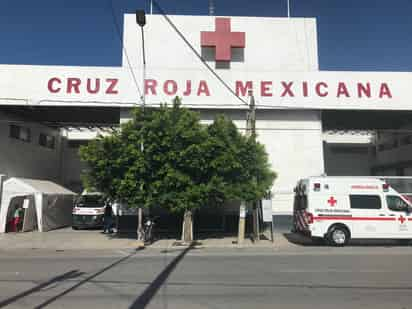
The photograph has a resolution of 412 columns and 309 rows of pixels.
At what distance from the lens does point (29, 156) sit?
2408 cm

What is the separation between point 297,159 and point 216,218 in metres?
6.14

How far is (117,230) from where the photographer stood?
19.3 metres

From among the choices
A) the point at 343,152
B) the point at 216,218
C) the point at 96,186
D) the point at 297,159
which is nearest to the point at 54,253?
the point at 96,186

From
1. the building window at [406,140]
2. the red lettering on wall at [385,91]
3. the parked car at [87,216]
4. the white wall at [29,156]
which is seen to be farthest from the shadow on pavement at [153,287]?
the building window at [406,140]

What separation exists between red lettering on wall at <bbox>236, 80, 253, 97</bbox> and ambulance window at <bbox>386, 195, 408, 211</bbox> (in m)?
9.87

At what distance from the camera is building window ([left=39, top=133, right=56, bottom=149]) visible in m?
26.2

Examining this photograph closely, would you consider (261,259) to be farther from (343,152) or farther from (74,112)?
(343,152)

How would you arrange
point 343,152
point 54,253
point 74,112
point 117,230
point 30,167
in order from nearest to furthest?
point 54,253, point 117,230, point 74,112, point 30,167, point 343,152

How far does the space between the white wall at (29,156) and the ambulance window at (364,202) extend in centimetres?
1959

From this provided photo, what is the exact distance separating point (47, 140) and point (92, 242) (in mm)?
14760

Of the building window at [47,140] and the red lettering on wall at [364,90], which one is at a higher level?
the red lettering on wall at [364,90]

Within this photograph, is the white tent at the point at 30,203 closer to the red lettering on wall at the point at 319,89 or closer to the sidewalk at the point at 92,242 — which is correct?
the sidewalk at the point at 92,242

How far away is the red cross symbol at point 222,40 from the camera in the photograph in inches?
845

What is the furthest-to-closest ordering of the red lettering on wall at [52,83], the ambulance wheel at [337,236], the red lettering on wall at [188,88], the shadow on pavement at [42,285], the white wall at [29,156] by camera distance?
the white wall at [29,156] → the red lettering on wall at [188,88] → the red lettering on wall at [52,83] → the ambulance wheel at [337,236] → the shadow on pavement at [42,285]
